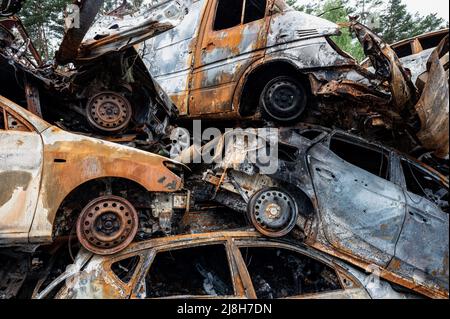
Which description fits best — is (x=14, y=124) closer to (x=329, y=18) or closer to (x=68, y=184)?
(x=68, y=184)

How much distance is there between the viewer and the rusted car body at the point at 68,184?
2.92m

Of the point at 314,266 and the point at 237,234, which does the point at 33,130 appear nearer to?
the point at 237,234

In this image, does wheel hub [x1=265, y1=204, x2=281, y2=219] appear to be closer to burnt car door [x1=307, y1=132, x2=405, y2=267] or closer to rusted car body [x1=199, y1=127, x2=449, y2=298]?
rusted car body [x1=199, y1=127, x2=449, y2=298]

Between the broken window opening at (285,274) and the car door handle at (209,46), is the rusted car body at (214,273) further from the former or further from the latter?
the car door handle at (209,46)

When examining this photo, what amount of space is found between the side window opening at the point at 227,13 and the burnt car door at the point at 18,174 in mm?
3657

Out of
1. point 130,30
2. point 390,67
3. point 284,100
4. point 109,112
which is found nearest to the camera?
point 390,67

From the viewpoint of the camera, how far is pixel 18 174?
2.96 meters

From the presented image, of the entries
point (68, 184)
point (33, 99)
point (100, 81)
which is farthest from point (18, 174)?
point (100, 81)

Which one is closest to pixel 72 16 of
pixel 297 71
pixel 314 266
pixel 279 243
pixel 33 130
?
pixel 33 130

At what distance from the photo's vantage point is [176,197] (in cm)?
355

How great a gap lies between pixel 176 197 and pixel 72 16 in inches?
86.9

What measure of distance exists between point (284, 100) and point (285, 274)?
2.28 m

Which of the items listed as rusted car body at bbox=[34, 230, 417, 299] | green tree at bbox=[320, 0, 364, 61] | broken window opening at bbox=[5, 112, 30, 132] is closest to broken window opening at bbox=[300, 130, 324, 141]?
rusted car body at bbox=[34, 230, 417, 299]

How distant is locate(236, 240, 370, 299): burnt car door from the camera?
3.31 meters
